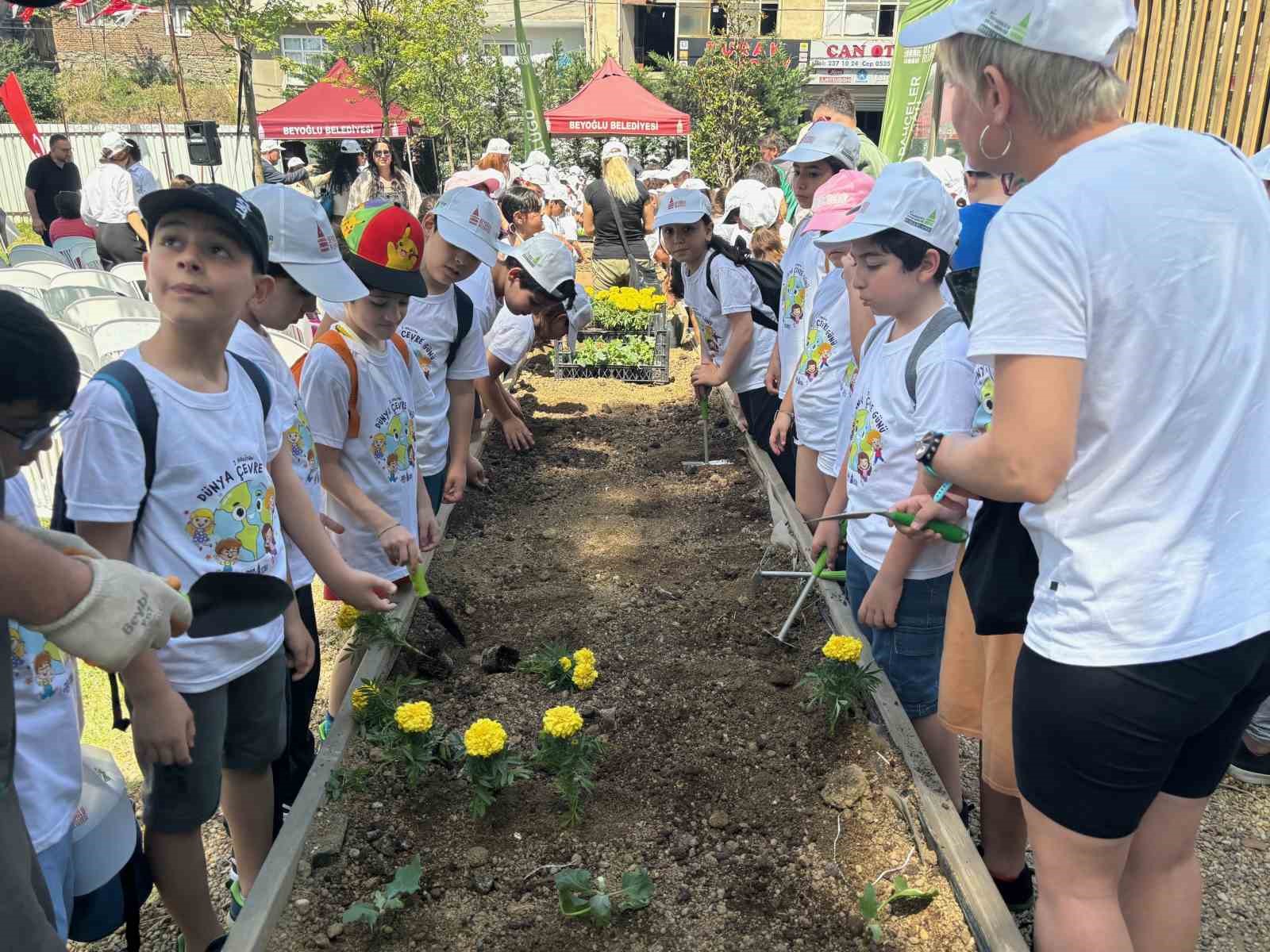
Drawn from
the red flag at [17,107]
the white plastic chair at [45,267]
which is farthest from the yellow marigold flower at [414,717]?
the red flag at [17,107]

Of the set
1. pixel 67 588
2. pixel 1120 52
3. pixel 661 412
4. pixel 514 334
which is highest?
pixel 1120 52

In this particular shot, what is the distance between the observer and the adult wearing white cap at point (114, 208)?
35.6 feet

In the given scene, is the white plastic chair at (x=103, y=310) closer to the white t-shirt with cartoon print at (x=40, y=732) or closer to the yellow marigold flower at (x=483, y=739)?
the yellow marigold flower at (x=483, y=739)

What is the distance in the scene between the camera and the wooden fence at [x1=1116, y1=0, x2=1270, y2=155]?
222 inches

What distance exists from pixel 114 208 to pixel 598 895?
11.2m

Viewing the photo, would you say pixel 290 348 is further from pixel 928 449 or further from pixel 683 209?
pixel 928 449

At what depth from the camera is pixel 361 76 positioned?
17.4 meters

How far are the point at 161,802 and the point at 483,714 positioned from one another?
1210mm

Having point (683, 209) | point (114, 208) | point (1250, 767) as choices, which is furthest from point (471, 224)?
point (114, 208)

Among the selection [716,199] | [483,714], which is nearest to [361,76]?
[716,199]

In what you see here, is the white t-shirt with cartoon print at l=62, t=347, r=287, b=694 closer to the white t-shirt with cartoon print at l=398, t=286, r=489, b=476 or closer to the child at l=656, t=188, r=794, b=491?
the white t-shirt with cartoon print at l=398, t=286, r=489, b=476

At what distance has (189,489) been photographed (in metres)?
2.12

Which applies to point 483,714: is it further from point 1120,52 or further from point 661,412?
point 661,412

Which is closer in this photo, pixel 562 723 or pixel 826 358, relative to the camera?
pixel 562 723
